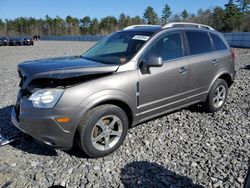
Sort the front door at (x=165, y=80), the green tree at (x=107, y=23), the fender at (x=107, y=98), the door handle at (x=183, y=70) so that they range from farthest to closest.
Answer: the green tree at (x=107, y=23) < the door handle at (x=183, y=70) < the front door at (x=165, y=80) < the fender at (x=107, y=98)

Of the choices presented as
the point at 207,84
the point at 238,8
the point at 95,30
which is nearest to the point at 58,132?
the point at 207,84

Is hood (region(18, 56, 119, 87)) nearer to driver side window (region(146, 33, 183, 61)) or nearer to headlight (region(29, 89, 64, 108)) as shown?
headlight (region(29, 89, 64, 108))

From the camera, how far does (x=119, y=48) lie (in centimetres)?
461

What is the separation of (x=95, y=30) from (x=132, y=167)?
105175 mm

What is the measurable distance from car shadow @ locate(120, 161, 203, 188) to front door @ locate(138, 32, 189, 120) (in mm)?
893

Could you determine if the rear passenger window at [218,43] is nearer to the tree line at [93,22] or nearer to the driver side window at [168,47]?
the driver side window at [168,47]

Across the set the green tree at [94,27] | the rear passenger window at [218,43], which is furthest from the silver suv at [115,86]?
the green tree at [94,27]

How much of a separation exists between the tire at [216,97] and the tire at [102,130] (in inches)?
87.9

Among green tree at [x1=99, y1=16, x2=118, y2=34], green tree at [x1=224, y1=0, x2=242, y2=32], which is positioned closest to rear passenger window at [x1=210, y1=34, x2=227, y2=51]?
green tree at [x1=224, y1=0, x2=242, y2=32]

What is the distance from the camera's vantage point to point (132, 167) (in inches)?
137

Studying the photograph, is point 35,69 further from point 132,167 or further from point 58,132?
point 132,167

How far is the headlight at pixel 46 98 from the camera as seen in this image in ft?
10.6

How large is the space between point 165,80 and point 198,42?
1.32 m

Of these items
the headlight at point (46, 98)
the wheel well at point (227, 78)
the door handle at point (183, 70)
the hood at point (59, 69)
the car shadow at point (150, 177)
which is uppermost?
the hood at point (59, 69)
